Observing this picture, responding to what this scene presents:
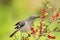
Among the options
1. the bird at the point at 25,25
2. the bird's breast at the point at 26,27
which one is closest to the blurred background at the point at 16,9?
the bird at the point at 25,25

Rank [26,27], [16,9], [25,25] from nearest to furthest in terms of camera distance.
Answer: [26,27] < [25,25] < [16,9]

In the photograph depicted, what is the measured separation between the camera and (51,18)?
3.89 meters

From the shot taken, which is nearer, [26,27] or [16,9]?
[26,27]

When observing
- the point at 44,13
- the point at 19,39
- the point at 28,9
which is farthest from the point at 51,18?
the point at 28,9

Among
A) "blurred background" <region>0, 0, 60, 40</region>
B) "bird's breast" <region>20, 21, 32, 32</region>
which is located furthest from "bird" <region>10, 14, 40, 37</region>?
"blurred background" <region>0, 0, 60, 40</region>

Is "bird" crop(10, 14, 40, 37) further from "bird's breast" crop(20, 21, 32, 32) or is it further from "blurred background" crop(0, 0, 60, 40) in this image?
"blurred background" crop(0, 0, 60, 40)

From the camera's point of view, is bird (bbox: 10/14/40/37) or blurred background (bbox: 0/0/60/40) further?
blurred background (bbox: 0/0/60/40)

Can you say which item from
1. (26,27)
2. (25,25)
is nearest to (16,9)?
(25,25)

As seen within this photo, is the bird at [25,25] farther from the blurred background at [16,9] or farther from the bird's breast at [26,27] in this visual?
the blurred background at [16,9]

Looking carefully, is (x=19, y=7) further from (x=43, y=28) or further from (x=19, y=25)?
(x=43, y=28)

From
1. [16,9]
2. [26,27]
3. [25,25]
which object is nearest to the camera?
[26,27]

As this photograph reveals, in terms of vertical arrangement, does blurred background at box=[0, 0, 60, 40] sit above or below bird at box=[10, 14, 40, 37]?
below

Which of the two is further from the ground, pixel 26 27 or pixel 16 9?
pixel 26 27

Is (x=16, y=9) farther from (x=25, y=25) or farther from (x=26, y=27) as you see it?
(x=26, y=27)
